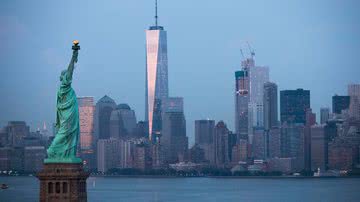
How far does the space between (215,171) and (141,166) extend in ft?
52.7

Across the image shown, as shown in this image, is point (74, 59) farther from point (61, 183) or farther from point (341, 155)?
point (341, 155)

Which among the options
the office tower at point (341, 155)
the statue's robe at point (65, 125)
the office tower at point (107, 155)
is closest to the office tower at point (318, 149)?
the office tower at point (341, 155)

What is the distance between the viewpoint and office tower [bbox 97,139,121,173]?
18380 centimetres

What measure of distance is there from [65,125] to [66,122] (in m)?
0.07

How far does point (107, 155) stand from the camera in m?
186

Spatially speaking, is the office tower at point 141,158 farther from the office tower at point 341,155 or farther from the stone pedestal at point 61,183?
the stone pedestal at point 61,183

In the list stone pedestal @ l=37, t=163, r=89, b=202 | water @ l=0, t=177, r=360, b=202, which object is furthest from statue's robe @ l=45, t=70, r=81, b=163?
water @ l=0, t=177, r=360, b=202

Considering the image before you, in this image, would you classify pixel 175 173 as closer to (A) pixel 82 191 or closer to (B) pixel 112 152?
(B) pixel 112 152

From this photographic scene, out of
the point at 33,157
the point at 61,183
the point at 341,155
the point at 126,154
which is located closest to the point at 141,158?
the point at 126,154

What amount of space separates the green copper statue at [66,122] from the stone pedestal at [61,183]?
1.01 ft

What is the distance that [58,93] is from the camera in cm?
2227

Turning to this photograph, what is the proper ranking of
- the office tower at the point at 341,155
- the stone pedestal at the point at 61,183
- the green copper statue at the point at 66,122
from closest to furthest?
the stone pedestal at the point at 61,183
the green copper statue at the point at 66,122
the office tower at the point at 341,155

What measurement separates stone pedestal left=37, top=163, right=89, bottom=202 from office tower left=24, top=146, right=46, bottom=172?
123965mm

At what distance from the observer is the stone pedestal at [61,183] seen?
70.9 feet
